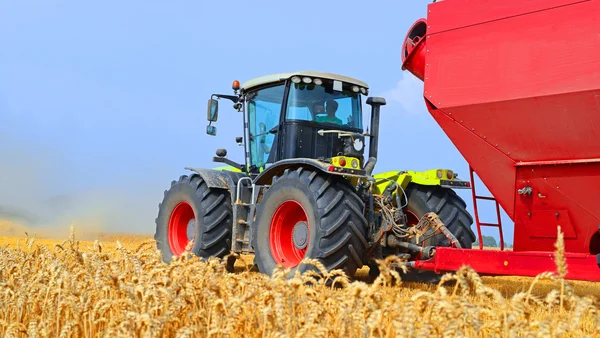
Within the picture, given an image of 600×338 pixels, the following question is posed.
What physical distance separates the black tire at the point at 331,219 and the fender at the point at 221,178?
1.36m

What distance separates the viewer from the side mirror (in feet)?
25.5

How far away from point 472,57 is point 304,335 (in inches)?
130

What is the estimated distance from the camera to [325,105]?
7.12m

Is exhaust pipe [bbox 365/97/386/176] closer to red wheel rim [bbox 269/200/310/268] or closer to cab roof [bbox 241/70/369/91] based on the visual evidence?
cab roof [bbox 241/70/369/91]

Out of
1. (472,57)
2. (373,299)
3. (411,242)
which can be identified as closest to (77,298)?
(373,299)

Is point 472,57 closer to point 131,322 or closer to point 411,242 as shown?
point 411,242

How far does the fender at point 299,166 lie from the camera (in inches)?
226

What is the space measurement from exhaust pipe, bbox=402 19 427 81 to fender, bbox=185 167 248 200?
2.67m

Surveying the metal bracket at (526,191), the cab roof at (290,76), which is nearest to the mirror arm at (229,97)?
the cab roof at (290,76)

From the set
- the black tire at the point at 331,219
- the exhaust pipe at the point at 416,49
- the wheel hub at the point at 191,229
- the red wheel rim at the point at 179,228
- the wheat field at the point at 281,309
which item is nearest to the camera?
the wheat field at the point at 281,309

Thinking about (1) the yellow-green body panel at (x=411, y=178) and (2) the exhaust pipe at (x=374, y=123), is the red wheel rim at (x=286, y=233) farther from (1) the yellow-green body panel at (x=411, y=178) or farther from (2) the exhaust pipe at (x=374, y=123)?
(2) the exhaust pipe at (x=374, y=123)

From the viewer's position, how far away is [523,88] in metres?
4.53

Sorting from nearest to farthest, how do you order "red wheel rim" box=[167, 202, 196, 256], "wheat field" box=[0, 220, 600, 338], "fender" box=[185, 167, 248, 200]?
"wheat field" box=[0, 220, 600, 338], "fender" box=[185, 167, 248, 200], "red wheel rim" box=[167, 202, 196, 256]

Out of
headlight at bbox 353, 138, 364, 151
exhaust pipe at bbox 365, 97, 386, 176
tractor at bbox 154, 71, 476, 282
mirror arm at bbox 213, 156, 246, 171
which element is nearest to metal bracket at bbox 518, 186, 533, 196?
tractor at bbox 154, 71, 476, 282
